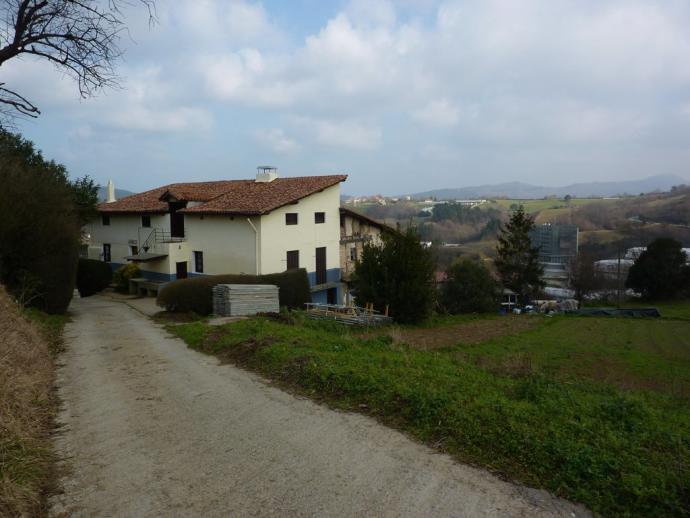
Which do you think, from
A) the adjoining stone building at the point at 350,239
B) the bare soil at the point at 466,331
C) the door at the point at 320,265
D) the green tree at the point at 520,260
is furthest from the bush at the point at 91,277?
the green tree at the point at 520,260

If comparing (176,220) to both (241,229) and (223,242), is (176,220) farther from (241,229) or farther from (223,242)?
(241,229)

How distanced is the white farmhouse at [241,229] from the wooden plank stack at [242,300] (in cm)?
728

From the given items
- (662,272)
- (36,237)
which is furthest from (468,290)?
(36,237)

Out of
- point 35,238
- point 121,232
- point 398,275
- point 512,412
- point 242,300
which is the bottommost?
point 512,412

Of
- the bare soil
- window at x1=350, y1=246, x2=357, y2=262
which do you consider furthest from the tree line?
window at x1=350, y1=246, x2=357, y2=262

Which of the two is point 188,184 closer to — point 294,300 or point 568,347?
point 294,300

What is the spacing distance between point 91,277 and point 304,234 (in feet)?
45.8

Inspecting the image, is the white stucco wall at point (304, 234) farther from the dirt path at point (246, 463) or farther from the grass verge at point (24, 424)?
the dirt path at point (246, 463)

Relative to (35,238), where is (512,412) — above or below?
below

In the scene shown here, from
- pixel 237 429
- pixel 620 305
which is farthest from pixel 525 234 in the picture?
pixel 237 429

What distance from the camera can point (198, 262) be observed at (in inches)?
1252

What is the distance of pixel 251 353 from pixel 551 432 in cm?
620

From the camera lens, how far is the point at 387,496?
449 cm

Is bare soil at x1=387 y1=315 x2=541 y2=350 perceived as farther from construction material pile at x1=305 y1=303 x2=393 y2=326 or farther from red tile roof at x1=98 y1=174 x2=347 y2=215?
red tile roof at x1=98 y1=174 x2=347 y2=215
